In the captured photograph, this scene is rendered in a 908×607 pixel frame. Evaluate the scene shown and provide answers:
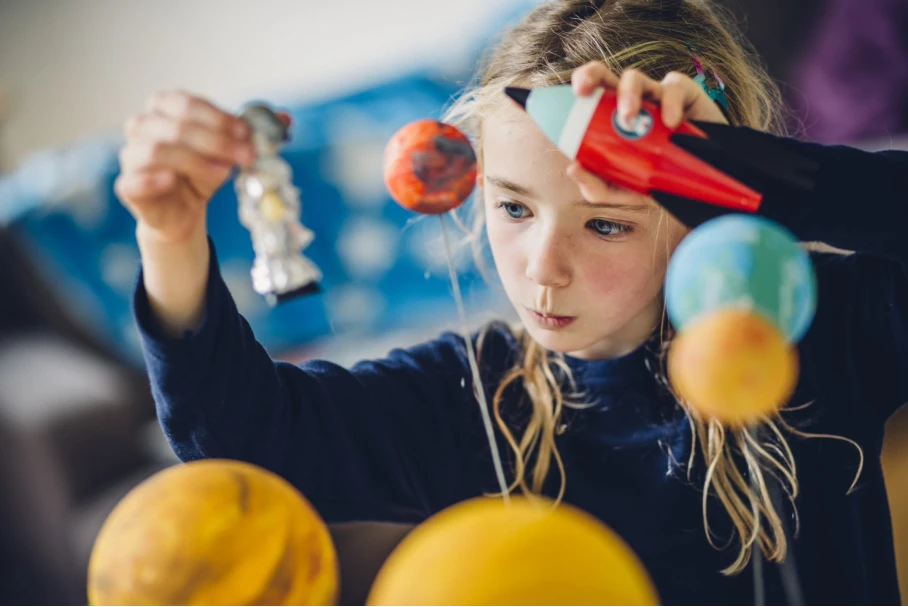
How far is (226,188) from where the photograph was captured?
155 cm

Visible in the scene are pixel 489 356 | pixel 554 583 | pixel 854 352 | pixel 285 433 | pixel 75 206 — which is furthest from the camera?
pixel 75 206

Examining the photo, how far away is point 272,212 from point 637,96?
22 cm

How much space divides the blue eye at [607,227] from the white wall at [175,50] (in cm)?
133

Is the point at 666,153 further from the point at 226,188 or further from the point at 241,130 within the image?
the point at 226,188

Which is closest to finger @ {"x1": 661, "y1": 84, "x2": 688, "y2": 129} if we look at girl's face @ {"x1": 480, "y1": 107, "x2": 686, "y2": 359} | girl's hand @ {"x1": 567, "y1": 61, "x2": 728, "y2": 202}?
girl's hand @ {"x1": 567, "y1": 61, "x2": 728, "y2": 202}

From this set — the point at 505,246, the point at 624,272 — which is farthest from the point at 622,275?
the point at 505,246

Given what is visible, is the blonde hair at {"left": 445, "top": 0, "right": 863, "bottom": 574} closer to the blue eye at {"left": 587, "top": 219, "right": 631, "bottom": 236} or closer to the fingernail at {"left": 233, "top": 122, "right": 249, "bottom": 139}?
the blue eye at {"left": 587, "top": 219, "right": 631, "bottom": 236}

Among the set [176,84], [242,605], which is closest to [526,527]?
[242,605]

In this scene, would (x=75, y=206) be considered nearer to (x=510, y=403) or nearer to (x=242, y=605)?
(x=510, y=403)

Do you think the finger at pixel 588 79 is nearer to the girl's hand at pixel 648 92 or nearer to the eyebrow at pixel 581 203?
the girl's hand at pixel 648 92

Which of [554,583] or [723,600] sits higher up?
[554,583]

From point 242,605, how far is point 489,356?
1.73ft

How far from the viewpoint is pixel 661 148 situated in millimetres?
443

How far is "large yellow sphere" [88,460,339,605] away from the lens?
0.37 metres
